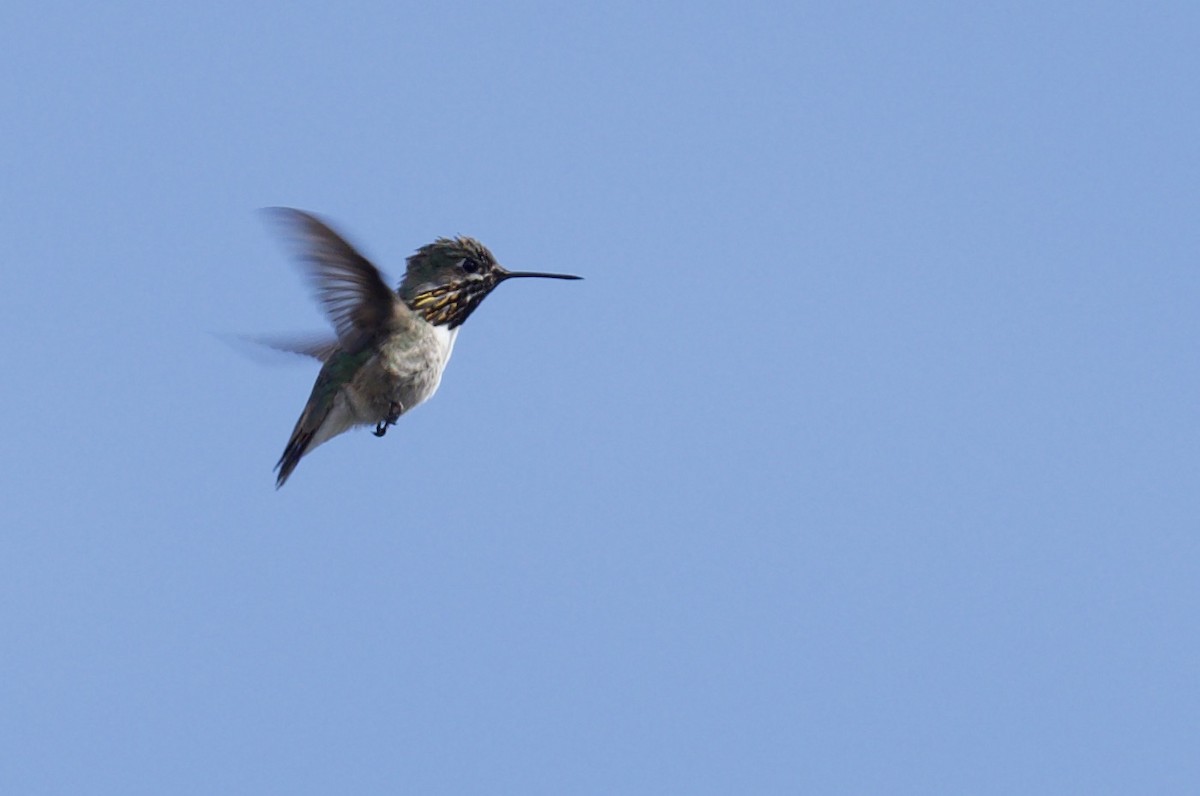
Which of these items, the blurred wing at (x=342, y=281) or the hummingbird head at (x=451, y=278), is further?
the hummingbird head at (x=451, y=278)

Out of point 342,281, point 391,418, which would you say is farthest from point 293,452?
point 342,281

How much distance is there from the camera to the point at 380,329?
31.8ft

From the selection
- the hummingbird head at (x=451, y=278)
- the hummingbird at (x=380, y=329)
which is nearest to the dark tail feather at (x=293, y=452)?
the hummingbird at (x=380, y=329)

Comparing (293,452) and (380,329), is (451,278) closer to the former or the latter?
(380,329)

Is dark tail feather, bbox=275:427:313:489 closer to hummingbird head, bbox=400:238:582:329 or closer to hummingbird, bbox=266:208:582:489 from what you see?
hummingbird, bbox=266:208:582:489

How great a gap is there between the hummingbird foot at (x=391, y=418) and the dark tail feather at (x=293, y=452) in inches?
18.7

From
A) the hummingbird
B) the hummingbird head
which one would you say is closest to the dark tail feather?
the hummingbird

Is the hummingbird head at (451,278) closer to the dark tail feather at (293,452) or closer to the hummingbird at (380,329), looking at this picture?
the hummingbird at (380,329)

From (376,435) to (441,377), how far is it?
22.7 inches

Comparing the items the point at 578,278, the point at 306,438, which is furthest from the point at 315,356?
the point at 578,278

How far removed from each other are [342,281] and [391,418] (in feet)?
4.27

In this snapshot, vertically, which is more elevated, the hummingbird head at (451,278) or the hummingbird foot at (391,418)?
the hummingbird head at (451,278)

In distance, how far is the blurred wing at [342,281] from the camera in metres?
8.20

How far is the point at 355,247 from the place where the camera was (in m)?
8.41
